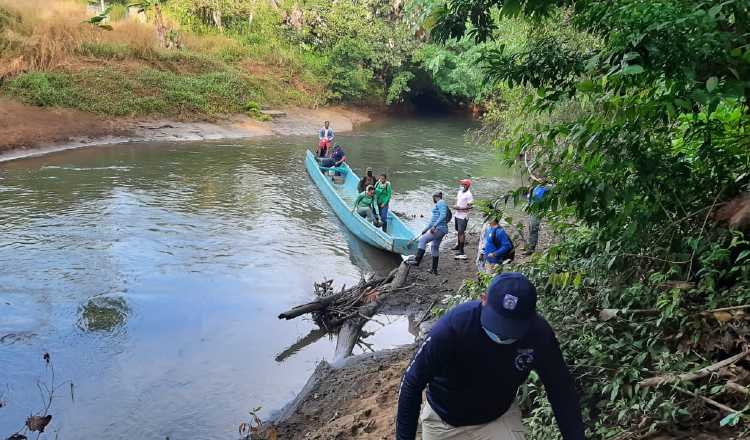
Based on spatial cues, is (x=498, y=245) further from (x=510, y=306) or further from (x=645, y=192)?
(x=510, y=306)

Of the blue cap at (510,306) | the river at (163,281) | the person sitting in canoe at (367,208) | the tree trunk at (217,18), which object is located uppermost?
the tree trunk at (217,18)

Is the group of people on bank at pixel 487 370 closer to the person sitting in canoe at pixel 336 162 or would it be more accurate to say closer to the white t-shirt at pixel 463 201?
the white t-shirt at pixel 463 201

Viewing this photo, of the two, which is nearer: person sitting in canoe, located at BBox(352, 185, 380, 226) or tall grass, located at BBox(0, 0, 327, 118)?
person sitting in canoe, located at BBox(352, 185, 380, 226)

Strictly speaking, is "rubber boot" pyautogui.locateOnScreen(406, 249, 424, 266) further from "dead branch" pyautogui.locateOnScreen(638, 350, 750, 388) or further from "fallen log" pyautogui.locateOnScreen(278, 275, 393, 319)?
"dead branch" pyautogui.locateOnScreen(638, 350, 750, 388)

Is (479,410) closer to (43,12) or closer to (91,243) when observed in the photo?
(91,243)

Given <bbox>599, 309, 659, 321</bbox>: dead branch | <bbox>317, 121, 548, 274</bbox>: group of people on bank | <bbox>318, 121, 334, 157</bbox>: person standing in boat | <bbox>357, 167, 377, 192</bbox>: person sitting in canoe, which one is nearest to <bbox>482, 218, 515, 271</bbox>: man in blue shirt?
<bbox>317, 121, 548, 274</bbox>: group of people on bank

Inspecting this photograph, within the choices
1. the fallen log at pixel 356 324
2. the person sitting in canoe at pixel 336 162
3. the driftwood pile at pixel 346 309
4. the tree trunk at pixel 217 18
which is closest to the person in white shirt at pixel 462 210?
the fallen log at pixel 356 324

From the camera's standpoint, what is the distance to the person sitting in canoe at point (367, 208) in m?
14.5

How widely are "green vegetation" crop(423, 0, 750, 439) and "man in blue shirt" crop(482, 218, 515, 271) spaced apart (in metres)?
3.65

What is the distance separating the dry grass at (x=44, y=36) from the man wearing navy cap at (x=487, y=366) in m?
26.3

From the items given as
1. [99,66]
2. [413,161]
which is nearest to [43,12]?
[99,66]

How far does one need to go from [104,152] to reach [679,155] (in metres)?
23.2

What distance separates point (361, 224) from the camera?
14.2 meters

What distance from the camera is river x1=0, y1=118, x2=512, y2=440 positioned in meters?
8.31
